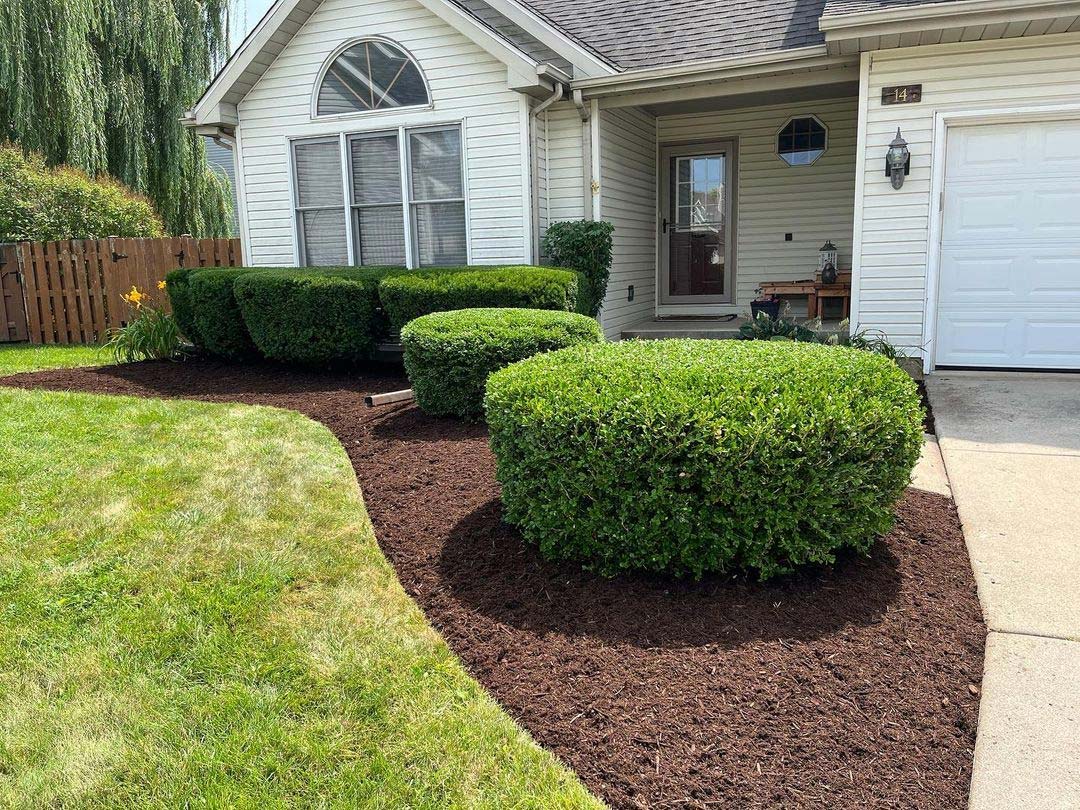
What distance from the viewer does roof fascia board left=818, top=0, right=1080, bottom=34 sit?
6570 millimetres

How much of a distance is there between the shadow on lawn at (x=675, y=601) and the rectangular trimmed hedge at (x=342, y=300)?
15.6 ft

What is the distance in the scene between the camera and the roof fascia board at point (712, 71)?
26.3 feet

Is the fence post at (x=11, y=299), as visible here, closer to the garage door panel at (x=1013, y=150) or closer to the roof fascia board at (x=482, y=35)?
the roof fascia board at (x=482, y=35)

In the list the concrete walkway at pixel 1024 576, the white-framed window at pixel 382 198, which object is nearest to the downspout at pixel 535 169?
the white-framed window at pixel 382 198

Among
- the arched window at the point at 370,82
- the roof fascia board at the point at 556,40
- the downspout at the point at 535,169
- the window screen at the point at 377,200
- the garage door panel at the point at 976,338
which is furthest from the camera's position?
the window screen at the point at 377,200

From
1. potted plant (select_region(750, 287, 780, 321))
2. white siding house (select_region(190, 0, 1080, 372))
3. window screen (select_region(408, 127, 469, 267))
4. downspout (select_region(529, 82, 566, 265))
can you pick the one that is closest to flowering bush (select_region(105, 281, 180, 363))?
white siding house (select_region(190, 0, 1080, 372))

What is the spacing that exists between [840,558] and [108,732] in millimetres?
2957

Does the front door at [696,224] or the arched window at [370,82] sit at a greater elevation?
the arched window at [370,82]

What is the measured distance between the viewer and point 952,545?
389cm

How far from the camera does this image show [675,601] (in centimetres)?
338

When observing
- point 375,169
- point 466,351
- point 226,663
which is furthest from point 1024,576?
point 375,169

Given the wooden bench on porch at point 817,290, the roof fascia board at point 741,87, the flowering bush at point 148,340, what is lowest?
the flowering bush at point 148,340

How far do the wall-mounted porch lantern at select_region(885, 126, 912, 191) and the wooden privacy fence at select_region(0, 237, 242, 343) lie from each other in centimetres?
969

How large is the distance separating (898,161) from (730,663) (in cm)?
601
